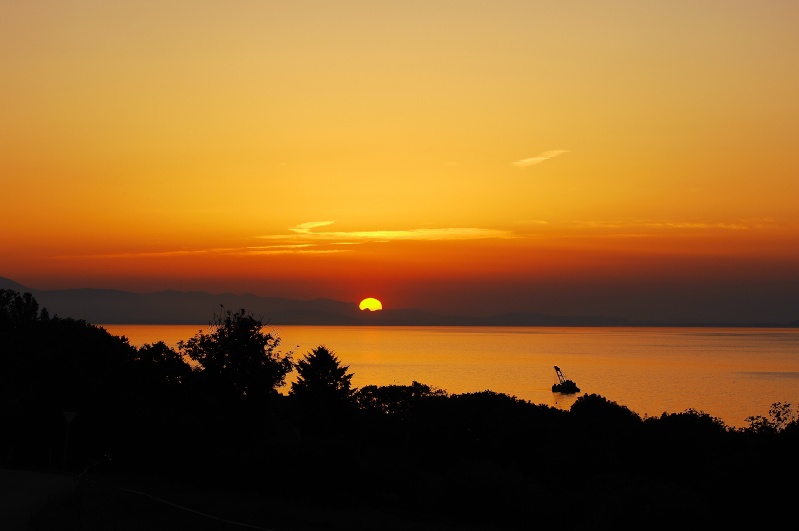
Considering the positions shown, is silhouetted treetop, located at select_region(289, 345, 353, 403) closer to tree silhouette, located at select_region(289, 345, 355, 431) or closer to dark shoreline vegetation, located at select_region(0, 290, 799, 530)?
tree silhouette, located at select_region(289, 345, 355, 431)

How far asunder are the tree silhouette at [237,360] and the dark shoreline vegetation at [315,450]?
0.32 feet

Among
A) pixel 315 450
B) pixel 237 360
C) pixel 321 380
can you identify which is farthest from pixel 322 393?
pixel 315 450

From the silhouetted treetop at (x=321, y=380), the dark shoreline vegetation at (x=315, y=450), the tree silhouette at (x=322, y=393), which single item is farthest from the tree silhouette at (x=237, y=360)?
the silhouetted treetop at (x=321, y=380)

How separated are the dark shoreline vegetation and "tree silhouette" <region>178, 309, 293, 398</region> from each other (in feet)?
0.32

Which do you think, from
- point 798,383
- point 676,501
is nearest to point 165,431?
point 676,501

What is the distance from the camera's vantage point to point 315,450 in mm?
34344

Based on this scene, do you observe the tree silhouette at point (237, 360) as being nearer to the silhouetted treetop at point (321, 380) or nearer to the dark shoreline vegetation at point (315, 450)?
the dark shoreline vegetation at point (315, 450)

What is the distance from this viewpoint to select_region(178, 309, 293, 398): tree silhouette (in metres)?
52.1

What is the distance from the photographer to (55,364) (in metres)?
55.8

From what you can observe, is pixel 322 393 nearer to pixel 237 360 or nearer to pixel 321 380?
pixel 321 380

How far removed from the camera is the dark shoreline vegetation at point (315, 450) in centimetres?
3119

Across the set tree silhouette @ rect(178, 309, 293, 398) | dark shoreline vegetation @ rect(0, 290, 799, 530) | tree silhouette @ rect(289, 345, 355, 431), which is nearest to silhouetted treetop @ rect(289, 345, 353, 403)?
tree silhouette @ rect(289, 345, 355, 431)

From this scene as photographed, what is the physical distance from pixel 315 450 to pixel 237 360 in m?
19.5

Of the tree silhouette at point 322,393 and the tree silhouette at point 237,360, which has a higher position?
the tree silhouette at point 237,360
